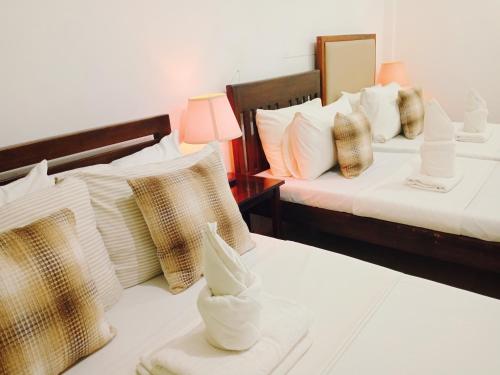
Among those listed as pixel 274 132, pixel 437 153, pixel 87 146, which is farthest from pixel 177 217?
pixel 437 153

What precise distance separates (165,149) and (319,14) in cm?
193

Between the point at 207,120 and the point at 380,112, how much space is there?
150 centimetres

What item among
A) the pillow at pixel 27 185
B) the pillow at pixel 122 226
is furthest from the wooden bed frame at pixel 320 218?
the pillow at pixel 27 185

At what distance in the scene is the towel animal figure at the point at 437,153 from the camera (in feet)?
6.21

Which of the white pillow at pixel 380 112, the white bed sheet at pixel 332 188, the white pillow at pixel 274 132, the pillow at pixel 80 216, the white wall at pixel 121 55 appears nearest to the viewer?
the pillow at pixel 80 216

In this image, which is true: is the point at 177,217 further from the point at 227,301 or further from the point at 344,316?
the point at 344,316

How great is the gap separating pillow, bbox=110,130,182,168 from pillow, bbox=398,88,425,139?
1.89m

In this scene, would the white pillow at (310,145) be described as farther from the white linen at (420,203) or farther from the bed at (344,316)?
the bed at (344,316)

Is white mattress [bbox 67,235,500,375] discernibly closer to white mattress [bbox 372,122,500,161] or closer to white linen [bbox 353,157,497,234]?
white linen [bbox 353,157,497,234]

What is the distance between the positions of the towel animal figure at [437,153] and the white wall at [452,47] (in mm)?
2232

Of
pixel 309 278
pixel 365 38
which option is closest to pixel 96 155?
pixel 309 278

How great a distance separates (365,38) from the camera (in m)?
3.37

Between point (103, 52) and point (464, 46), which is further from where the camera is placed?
point (464, 46)

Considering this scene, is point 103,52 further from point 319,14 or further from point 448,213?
point 319,14
